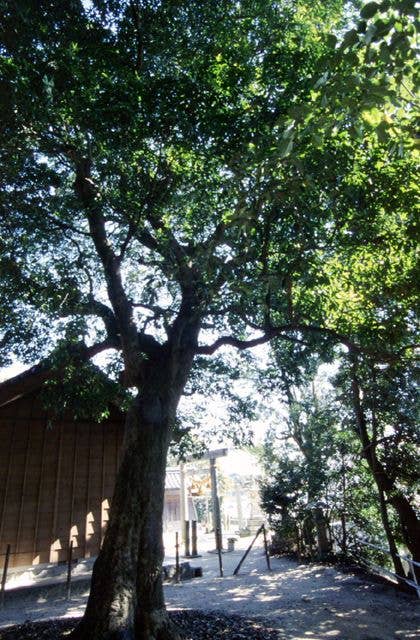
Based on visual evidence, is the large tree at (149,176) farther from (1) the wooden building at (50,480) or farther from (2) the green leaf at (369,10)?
(1) the wooden building at (50,480)

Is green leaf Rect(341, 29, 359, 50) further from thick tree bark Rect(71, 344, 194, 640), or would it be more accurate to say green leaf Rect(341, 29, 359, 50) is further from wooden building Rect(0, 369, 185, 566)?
wooden building Rect(0, 369, 185, 566)

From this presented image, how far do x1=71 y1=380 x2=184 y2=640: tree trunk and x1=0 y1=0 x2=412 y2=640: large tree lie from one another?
18 mm

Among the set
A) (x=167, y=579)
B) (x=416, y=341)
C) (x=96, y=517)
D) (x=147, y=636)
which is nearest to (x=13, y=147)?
(x=147, y=636)

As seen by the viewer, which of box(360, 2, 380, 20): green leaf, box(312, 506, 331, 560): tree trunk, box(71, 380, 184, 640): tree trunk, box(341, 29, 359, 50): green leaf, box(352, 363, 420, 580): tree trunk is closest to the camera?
box(360, 2, 380, 20): green leaf

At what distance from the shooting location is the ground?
6.21 meters

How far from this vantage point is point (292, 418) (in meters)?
16.5

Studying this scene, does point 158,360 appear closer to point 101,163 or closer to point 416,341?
point 101,163

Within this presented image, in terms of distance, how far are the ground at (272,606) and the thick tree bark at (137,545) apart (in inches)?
31.8

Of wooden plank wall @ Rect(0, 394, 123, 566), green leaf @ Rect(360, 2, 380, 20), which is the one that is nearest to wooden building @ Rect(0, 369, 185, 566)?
wooden plank wall @ Rect(0, 394, 123, 566)

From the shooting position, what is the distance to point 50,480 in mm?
11258

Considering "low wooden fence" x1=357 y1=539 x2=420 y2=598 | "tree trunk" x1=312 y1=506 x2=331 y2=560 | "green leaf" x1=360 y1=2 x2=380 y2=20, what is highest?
"green leaf" x1=360 y1=2 x2=380 y2=20

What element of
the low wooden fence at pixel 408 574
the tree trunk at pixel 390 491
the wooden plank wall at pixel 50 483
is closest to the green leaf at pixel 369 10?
the low wooden fence at pixel 408 574

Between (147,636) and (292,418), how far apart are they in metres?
12.1

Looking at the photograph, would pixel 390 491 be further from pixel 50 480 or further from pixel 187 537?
pixel 50 480
